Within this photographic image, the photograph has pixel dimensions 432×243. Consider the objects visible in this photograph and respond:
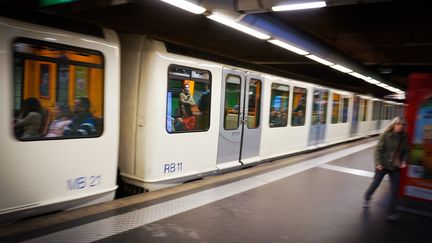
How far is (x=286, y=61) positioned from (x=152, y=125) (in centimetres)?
561

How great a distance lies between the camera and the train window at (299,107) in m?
9.02

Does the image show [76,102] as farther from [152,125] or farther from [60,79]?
[152,125]

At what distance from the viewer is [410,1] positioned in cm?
428

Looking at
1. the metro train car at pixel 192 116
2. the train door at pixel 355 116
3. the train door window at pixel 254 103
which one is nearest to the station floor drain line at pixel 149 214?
the metro train car at pixel 192 116

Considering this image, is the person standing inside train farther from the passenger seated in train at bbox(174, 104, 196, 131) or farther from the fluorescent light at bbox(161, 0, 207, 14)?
the fluorescent light at bbox(161, 0, 207, 14)

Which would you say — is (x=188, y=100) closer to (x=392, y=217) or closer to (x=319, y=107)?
(x=392, y=217)

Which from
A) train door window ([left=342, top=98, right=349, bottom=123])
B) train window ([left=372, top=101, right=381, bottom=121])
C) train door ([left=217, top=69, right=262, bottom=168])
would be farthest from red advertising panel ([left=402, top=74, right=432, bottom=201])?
train window ([left=372, top=101, right=381, bottom=121])

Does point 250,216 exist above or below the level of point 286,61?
below

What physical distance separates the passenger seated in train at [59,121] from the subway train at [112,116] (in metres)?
0.01

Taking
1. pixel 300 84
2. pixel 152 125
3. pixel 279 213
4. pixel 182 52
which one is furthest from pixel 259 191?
pixel 300 84

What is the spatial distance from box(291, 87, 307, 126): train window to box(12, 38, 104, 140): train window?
19.7 ft

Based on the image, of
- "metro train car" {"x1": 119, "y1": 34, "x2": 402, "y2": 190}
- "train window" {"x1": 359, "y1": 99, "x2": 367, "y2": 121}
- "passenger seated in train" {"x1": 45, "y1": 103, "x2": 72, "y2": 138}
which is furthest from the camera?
"train window" {"x1": 359, "y1": 99, "x2": 367, "y2": 121}

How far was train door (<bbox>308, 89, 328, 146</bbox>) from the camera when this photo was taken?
10.3 m

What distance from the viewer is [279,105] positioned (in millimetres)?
8242
